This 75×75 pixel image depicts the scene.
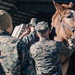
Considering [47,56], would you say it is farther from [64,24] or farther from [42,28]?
[64,24]

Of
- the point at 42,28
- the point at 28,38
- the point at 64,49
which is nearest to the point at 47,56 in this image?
the point at 64,49

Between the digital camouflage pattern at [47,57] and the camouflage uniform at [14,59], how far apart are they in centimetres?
53

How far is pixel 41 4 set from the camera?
1575 cm

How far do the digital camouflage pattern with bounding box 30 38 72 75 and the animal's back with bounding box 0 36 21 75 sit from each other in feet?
1.90

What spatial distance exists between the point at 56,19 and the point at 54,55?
916 mm

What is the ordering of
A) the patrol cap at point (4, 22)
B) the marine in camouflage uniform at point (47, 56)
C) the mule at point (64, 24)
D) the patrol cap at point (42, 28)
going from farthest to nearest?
1. the mule at point (64, 24)
2. the patrol cap at point (42, 28)
3. the marine in camouflage uniform at point (47, 56)
4. the patrol cap at point (4, 22)

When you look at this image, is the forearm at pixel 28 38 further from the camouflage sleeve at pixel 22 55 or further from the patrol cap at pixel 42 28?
the camouflage sleeve at pixel 22 55

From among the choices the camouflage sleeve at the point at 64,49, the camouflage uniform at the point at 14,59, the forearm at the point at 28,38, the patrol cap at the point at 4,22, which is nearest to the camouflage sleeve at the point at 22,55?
the camouflage uniform at the point at 14,59

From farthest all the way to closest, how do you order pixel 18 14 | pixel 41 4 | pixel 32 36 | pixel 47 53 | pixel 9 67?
pixel 18 14 → pixel 41 4 → pixel 32 36 → pixel 47 53 → pixel 9 67

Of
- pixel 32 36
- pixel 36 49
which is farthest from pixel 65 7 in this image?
pixel 36 49

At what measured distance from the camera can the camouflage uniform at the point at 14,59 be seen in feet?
11.3

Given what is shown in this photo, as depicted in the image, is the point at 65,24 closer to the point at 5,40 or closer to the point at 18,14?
the point at 5,40

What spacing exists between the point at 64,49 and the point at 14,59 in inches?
35.3

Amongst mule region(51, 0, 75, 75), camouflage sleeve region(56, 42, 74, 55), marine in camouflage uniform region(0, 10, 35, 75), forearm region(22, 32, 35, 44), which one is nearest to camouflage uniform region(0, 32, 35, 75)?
marine in camouflage uniform region(0, 10, 35, 75)
